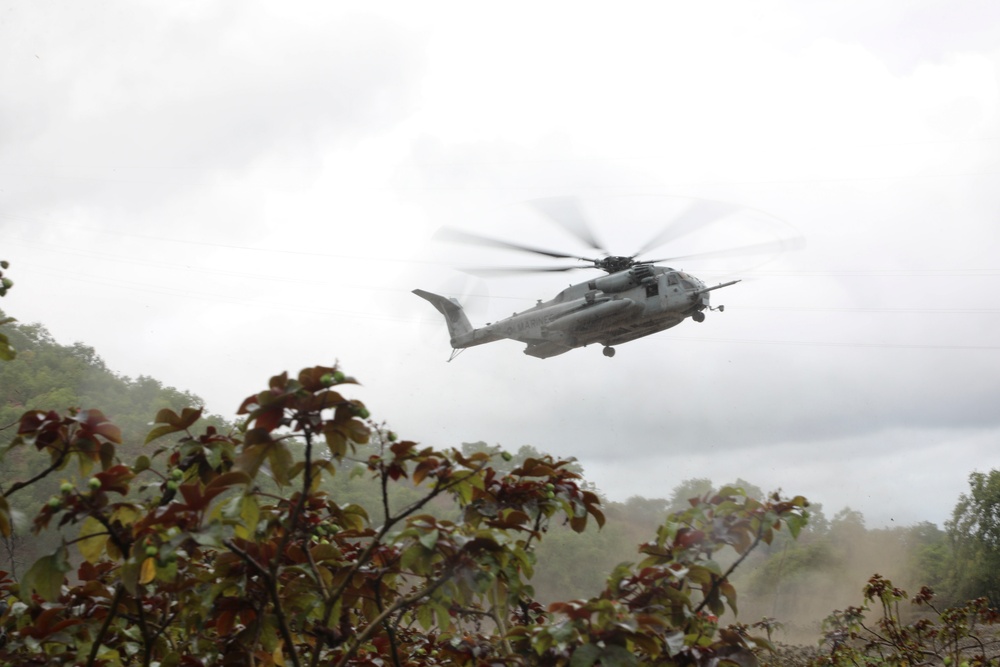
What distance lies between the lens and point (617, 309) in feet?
36.6

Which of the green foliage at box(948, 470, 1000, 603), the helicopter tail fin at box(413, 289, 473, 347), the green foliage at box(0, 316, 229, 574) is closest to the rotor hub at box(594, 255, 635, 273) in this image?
the helicopter tail fin at box(413, 289, 473, 347)

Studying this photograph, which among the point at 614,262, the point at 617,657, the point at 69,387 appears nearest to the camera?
the point at 617,657

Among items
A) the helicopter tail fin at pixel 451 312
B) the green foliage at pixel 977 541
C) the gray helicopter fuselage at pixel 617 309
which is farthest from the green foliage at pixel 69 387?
the green foliage at pixel 977 541

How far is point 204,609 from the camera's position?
2.29 meters

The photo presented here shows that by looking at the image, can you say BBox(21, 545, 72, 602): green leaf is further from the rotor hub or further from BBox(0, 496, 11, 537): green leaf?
the rotor hub

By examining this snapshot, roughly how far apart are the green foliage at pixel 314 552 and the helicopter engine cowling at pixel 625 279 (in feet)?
29.1

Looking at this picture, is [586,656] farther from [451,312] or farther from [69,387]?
[69,387]

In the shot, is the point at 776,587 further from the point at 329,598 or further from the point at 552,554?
the point at 329,598

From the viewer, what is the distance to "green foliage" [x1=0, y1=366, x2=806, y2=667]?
193cm

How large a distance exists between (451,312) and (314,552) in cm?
1412

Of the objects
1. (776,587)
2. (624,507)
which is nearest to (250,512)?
(624,507)

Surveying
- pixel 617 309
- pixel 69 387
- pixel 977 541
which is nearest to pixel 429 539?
pixel 617 309

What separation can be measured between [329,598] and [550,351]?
32.9 feet

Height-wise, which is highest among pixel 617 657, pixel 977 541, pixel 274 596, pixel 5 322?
pixel 5 322
